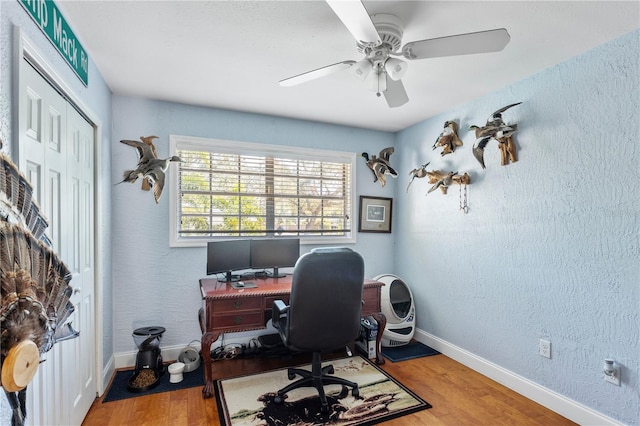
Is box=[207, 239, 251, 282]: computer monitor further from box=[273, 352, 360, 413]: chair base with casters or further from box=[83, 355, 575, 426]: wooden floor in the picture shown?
box=[273, 352, 360, 413]: chair base with casters

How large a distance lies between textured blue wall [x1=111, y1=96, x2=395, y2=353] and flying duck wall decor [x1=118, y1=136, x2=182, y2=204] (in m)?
0.25

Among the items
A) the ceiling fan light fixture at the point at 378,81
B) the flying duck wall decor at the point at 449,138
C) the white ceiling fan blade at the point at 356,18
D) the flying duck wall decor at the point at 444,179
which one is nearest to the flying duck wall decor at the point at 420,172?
the flying duck wall decor at the point at 444,179

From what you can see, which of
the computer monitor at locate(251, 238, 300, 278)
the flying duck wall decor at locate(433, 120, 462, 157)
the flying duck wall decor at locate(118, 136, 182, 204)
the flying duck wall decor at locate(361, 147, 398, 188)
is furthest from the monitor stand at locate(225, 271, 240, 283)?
the flying duck wall decor at locate(433, 120, 462, 157)

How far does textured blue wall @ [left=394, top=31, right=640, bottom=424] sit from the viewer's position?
1858mm

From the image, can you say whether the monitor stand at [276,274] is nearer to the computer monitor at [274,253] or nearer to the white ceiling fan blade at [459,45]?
the computer monitor at [274,253]

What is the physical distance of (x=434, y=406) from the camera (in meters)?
2.21

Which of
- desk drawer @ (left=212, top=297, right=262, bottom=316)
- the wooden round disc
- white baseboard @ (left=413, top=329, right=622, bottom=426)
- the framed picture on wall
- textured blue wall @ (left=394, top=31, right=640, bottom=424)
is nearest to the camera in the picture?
the wooden round disc

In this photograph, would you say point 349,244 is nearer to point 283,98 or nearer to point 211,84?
point 283,98

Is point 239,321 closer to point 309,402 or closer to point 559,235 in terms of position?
point 309,402

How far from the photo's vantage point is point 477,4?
1.58 m

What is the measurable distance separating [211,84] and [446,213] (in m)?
2.45

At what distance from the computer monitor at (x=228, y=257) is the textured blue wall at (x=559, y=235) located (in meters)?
1.96

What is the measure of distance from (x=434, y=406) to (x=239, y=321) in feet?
5.09

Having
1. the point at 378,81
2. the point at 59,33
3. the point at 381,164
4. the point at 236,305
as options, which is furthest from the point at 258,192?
the point at 59,33
